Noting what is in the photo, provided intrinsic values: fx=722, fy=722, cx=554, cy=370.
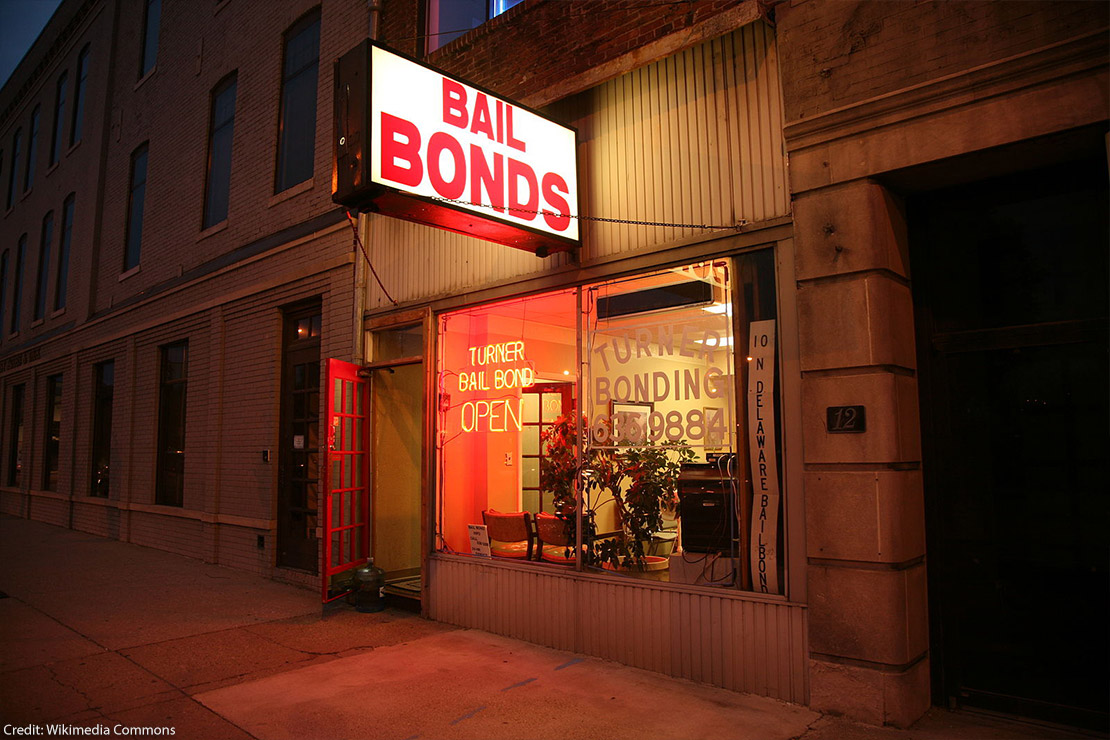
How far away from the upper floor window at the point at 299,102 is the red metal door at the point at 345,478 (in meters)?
3.51

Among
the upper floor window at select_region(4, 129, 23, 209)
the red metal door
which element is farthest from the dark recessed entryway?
the upper floor window at select_region(4, 129, 23, 209)

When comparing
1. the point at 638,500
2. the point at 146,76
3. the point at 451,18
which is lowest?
the point at 638,500

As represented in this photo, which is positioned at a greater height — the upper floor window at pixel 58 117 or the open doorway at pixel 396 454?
the upper floor window at pixel 58 117

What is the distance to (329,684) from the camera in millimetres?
5363

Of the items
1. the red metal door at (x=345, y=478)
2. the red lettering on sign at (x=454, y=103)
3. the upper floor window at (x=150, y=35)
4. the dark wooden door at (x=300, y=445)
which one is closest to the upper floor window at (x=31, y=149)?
the upper floor window at (x=150, y=35)

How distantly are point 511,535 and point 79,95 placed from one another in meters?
17.5

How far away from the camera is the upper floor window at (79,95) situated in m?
17.4

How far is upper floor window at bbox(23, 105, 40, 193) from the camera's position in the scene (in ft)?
66.1

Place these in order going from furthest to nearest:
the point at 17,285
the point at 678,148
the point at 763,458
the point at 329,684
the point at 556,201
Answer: the point at 17,285 < the point at 556,201 < the point at 678,148 < the point at 329,684 < the point at 763,458

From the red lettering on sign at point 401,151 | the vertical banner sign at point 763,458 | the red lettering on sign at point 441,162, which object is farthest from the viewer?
the red lettering on sign at point 441,162

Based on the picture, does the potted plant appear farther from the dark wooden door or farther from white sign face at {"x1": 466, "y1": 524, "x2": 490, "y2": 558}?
the dark wooden door

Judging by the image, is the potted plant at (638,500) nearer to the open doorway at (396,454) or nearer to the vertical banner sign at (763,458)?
the vertical banner sign at (763,458)

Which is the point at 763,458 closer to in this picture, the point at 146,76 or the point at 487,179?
the point at 487,179

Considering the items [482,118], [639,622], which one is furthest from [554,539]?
[482,118]
